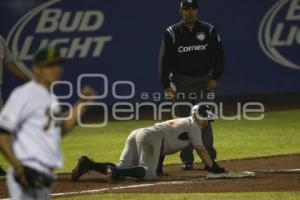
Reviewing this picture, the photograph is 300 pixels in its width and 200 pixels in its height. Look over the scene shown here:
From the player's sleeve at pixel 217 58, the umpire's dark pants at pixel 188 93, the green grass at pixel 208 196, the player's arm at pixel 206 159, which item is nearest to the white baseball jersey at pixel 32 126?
the green grass at pixel 208 196

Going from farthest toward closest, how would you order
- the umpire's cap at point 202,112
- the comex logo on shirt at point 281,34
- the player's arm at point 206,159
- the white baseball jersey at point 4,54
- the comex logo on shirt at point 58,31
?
the comex logo on shirt at point 281,34 → the comex logo on shirt at point 58,31 → the white baseball jersey at point 4,54 → the umpire's cap at point 202,112 → the player's arm at point 206,159

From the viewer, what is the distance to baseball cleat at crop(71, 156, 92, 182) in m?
10.2

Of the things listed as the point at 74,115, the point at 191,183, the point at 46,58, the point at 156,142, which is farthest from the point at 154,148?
the point at 46,58

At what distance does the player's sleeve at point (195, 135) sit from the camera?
1025 cm

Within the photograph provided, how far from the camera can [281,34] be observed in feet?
60.1

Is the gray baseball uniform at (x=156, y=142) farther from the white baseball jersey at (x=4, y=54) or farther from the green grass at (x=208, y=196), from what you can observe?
the white baseball jersey at (x=4, y=54)

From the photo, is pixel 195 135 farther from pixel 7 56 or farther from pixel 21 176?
pixel 21 176

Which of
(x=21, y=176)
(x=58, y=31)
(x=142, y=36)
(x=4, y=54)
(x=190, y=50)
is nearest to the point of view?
(x=21, y=176)

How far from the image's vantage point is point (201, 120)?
10.4m

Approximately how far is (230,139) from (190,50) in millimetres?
3413

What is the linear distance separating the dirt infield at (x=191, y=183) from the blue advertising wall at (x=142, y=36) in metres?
6.61

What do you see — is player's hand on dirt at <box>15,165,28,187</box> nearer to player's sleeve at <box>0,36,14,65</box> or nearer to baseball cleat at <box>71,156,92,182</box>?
baseball cleat at <box>71,156,92,182</box>

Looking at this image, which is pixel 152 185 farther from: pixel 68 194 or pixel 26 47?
pixel 26 47

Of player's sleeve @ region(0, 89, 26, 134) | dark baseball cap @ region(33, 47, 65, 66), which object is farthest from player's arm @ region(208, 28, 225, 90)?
player's sleeve @ region(0, 89, 26, 134)
